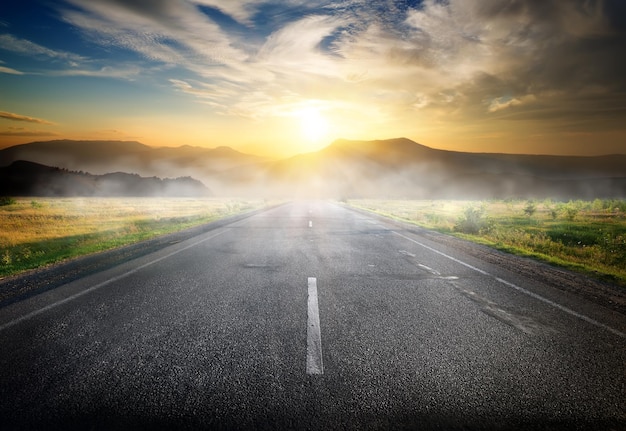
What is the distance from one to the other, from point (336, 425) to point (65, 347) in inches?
128

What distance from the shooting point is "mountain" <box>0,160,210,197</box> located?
124 meters

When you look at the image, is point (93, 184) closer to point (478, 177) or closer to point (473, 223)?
point (473, 223)

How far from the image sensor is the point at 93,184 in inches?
5044

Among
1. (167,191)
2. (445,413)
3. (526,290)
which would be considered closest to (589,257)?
(526,290)

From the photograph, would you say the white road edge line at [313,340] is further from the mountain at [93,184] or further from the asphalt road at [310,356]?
the mountain at [93,184]

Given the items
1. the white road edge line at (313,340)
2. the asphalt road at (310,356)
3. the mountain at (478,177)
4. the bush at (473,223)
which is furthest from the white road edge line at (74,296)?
the mountain at (478,177)

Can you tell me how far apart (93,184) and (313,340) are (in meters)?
160

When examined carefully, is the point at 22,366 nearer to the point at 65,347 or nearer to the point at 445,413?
the point at 65,347

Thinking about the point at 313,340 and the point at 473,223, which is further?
the point at 473,223

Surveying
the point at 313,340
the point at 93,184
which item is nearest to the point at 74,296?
the point at 313,340

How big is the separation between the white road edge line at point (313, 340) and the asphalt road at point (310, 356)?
2 cm

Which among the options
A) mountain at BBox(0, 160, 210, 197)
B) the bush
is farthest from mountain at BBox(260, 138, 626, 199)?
the bush

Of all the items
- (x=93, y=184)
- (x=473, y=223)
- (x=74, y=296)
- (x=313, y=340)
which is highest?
(x=93, y=184)

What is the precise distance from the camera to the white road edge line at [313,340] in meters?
2.82
